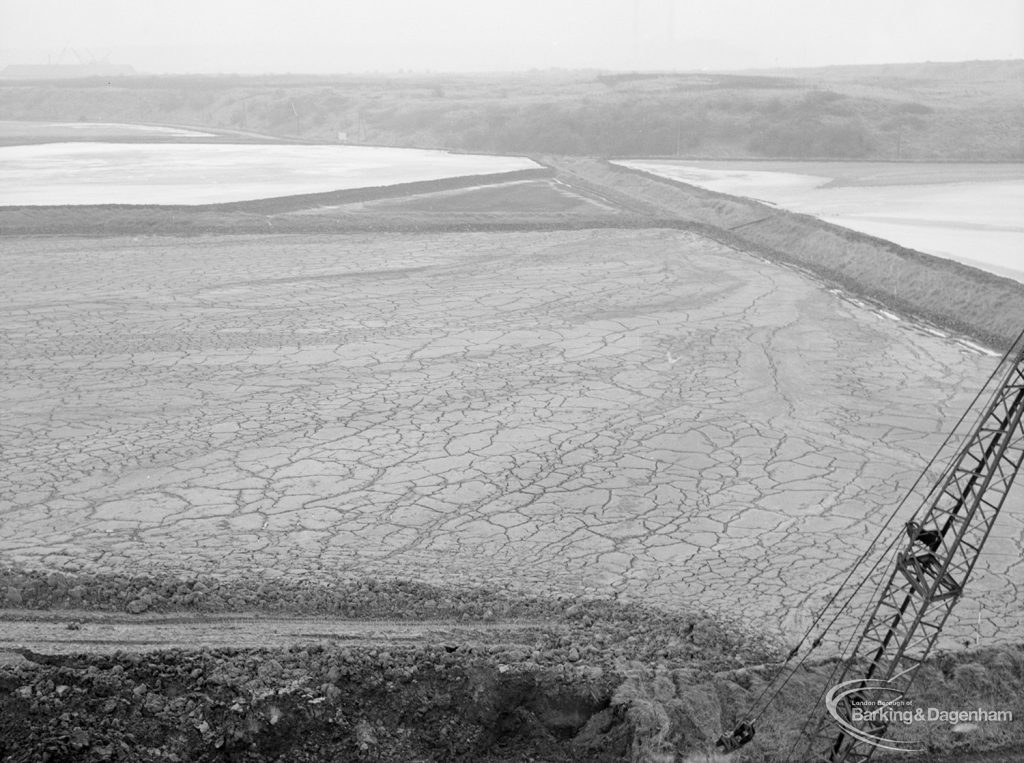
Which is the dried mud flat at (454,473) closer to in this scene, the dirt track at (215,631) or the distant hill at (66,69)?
the dirt track at (215,631)

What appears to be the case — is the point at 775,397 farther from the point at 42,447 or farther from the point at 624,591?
the point at 42,447

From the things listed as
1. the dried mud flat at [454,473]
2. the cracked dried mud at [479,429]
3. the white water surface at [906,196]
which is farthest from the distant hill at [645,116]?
the dried mud flat at [454,473]

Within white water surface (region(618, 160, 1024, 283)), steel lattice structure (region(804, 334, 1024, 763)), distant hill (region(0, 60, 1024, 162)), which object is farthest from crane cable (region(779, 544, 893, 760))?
distant hill (region(0, 60, 1024, 162))

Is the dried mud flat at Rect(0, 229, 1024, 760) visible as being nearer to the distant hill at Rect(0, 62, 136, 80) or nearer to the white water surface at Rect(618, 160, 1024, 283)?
the white water surface at Rect(618, 160, 1024, 283)

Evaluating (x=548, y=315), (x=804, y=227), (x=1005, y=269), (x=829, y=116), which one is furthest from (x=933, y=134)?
(x=548, y=315)

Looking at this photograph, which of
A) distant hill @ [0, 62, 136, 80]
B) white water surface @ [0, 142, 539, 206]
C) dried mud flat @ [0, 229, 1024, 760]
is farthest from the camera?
distant hill @ [0, 62, 136, 80]
